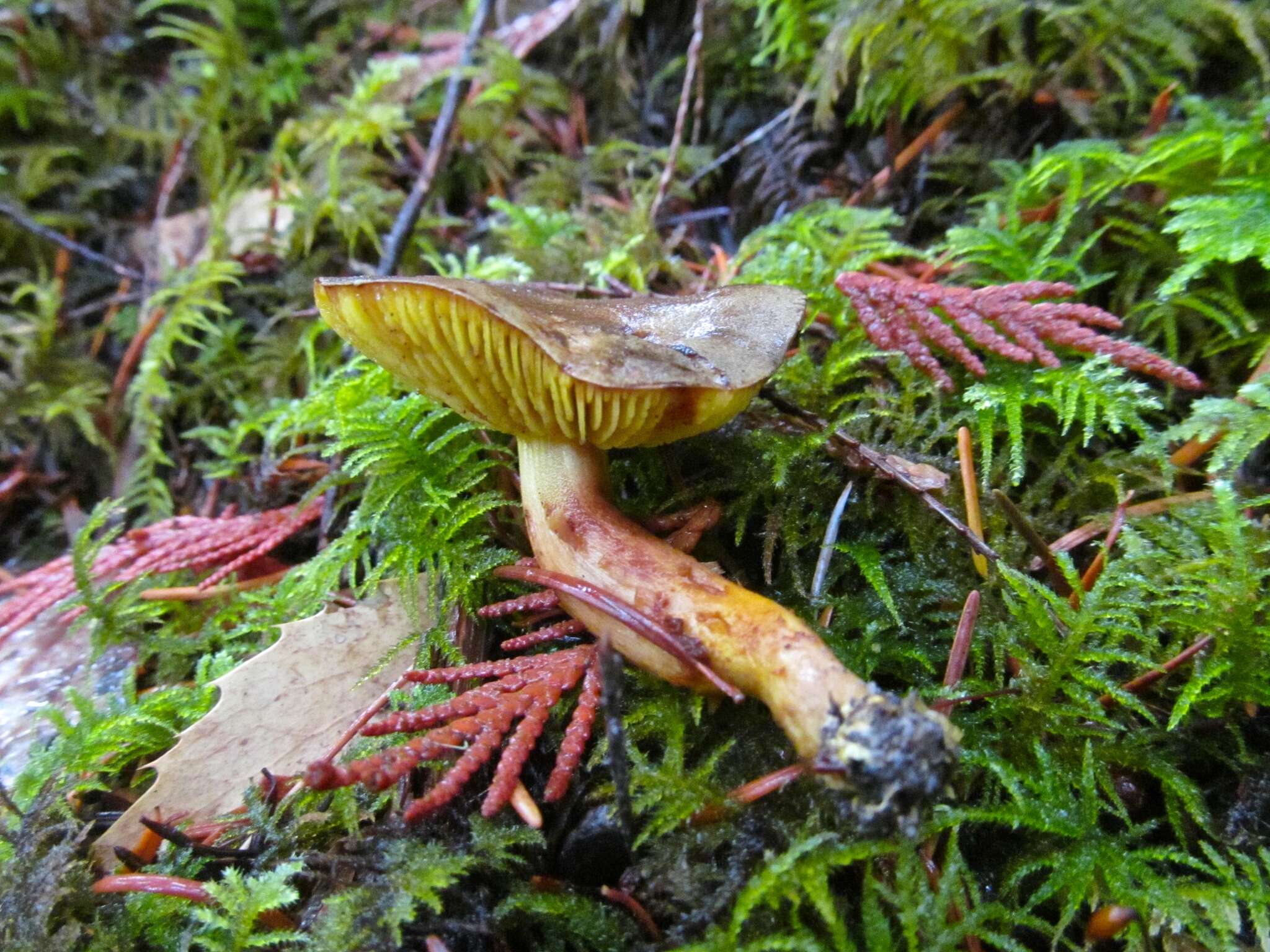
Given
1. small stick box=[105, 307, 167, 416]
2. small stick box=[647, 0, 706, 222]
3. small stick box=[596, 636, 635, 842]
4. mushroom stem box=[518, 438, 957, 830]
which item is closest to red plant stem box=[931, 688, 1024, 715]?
mushroom stem box=[518, 438, 957, 830]

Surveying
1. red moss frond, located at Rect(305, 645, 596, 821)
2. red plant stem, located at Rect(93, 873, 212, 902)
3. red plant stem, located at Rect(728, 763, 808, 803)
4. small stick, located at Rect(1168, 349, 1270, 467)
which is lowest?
red plant stem, located at Rect(93, 873, 212, 902)

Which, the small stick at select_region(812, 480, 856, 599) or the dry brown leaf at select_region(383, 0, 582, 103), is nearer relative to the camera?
the small stick at select_region(812, 480, 856, 599)

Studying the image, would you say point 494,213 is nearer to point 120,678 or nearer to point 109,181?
point 109,181

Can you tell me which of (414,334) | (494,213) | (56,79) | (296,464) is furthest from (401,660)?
(56,79)

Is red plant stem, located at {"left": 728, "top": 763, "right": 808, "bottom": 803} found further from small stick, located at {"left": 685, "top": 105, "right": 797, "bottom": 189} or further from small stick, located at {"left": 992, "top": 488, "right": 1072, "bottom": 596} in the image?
small stick, located at {"left": 685, "top": 105, "right": 797, "bottom": 189}

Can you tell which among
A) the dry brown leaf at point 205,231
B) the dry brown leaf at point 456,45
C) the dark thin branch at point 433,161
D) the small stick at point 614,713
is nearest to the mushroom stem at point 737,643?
the small stick at point 614,713

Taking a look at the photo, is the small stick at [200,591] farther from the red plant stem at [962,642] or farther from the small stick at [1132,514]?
the small stick at [1132,514]

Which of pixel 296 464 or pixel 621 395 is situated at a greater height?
pixel 621 395

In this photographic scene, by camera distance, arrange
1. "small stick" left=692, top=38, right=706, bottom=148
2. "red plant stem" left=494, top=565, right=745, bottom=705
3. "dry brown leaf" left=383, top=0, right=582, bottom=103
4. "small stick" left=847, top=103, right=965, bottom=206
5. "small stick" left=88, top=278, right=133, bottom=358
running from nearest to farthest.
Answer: "red plant stem" left=494, top=565, right=745, bottom=705, "small stick" left=847, top=103, right=965, bottom=206, "small stick" left=692, top=38, right=706, bottom=148, "small stick" left=88, top=278, right=133, bottom=358, "dry brown leaf" left=383, top=0, right=582, bottom=103
